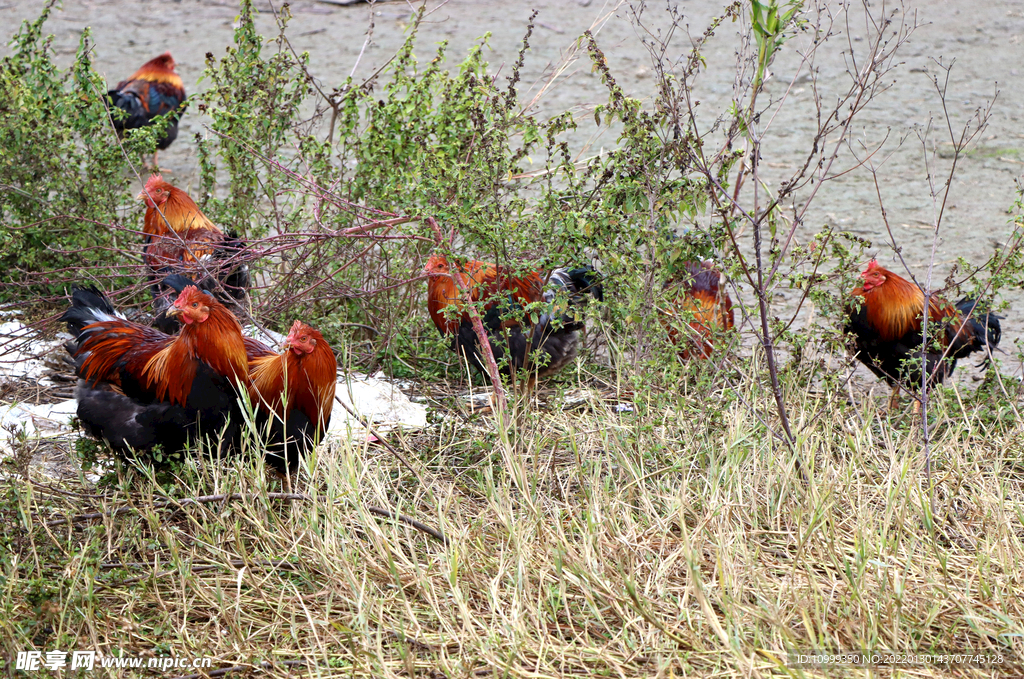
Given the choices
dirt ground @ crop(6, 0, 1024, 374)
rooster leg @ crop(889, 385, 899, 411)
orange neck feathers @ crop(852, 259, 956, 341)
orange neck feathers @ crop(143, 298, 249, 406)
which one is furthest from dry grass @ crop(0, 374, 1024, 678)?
dirt ground @ crop(6, 0, 1024, 374)

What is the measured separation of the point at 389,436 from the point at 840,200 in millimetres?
3961

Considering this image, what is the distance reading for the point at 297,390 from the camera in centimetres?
314

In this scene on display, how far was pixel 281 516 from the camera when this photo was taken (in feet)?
9.94

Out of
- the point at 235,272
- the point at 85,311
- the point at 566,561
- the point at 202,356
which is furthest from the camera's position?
the point at 235,272

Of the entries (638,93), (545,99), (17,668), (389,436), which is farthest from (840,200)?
(17,668)

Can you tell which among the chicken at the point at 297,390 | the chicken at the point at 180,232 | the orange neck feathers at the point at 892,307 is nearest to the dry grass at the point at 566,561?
the chicken at the point at 297,390

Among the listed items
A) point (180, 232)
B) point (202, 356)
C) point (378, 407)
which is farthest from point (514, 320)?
point (180, 232)

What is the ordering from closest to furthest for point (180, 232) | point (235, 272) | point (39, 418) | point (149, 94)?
point (39, 418) < point (235, 272) < point (180, 232) < point (149, 94)

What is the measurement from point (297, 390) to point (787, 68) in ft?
21.5

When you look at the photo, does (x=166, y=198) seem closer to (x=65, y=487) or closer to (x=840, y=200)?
(x=65, y=487)

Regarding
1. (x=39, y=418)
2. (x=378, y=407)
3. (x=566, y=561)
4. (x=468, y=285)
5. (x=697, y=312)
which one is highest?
(x=468, y=285)

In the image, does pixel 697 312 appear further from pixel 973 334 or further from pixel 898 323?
pixel 973 334

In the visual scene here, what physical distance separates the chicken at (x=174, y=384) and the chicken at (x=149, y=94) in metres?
4.08

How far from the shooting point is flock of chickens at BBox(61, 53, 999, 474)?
123 inches
